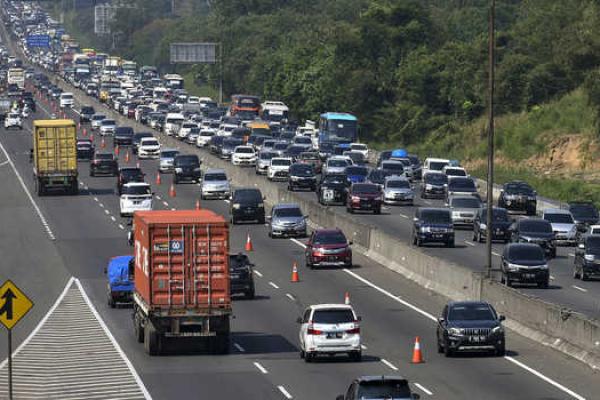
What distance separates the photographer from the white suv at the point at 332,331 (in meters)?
42.7

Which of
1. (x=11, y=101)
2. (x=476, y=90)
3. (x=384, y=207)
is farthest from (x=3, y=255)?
(x=11, y=101)

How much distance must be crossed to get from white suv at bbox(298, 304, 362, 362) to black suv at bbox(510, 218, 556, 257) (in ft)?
78.5

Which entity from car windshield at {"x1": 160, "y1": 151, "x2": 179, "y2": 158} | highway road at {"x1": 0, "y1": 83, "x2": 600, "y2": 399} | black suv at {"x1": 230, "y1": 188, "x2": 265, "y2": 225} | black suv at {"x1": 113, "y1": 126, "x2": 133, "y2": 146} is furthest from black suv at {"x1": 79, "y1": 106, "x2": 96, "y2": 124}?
black suv at {"x1": 230, "y1": 188, "x2": 265, "y2": 225}

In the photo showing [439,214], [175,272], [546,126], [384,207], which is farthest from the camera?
[546,126]

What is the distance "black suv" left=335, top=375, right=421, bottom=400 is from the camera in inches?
1212

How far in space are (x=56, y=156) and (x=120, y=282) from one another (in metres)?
40.8

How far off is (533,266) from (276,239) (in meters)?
20.7

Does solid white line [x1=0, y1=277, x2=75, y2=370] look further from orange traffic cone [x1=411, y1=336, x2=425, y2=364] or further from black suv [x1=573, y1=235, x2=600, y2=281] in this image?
black suv [x1=573, y1=235, x2=600, y2=281]

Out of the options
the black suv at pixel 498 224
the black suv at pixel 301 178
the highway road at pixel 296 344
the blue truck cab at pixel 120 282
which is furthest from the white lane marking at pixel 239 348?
the black suv at pixel 301 178

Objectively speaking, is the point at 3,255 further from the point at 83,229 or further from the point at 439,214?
the point at 439,214

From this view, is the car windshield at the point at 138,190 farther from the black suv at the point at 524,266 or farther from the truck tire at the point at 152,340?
the truck tire at the point at 152,340

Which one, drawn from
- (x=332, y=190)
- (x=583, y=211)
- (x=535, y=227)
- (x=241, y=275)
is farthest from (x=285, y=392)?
(x=332, y=190)

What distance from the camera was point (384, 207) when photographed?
294 feet

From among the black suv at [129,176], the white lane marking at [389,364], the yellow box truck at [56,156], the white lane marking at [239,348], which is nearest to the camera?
the white lane marking at [389,364]
